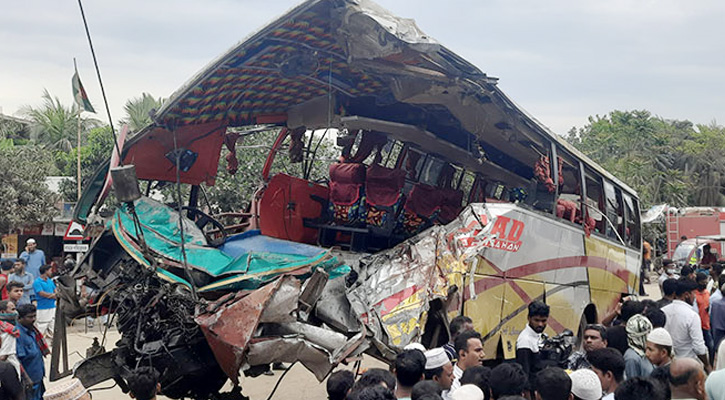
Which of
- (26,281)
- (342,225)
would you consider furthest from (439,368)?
(26,281)

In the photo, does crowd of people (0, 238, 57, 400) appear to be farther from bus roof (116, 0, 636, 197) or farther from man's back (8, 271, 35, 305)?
man's back (8, 271, 35, 305)

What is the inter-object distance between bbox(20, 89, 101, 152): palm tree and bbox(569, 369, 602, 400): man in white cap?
36.8m

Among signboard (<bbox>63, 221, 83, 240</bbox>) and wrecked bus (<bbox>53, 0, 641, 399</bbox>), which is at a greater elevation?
wrecked bus (<bbox>53, 0, 641, 399</bbox>)

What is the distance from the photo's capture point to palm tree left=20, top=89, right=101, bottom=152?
37406 millimetres

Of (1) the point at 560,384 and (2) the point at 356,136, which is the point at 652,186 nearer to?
(2) the point at 356,136

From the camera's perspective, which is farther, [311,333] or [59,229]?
[59,229]

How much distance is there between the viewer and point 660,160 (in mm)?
44031

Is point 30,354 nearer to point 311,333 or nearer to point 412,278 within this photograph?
point 311,333

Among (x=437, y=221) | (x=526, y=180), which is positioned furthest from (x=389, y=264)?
(x=526, y=180)

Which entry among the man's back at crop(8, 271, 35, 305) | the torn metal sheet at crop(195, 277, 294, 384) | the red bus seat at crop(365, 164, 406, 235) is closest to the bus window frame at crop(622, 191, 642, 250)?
the red bus seat at crop(365, 164, 406, 235)

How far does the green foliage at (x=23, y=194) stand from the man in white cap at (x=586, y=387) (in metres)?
20.6

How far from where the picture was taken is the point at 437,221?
9.97 m

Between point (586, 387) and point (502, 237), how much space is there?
3.93m

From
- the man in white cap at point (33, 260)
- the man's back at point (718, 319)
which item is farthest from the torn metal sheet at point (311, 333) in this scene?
the man in white cap at point (33, 260)
